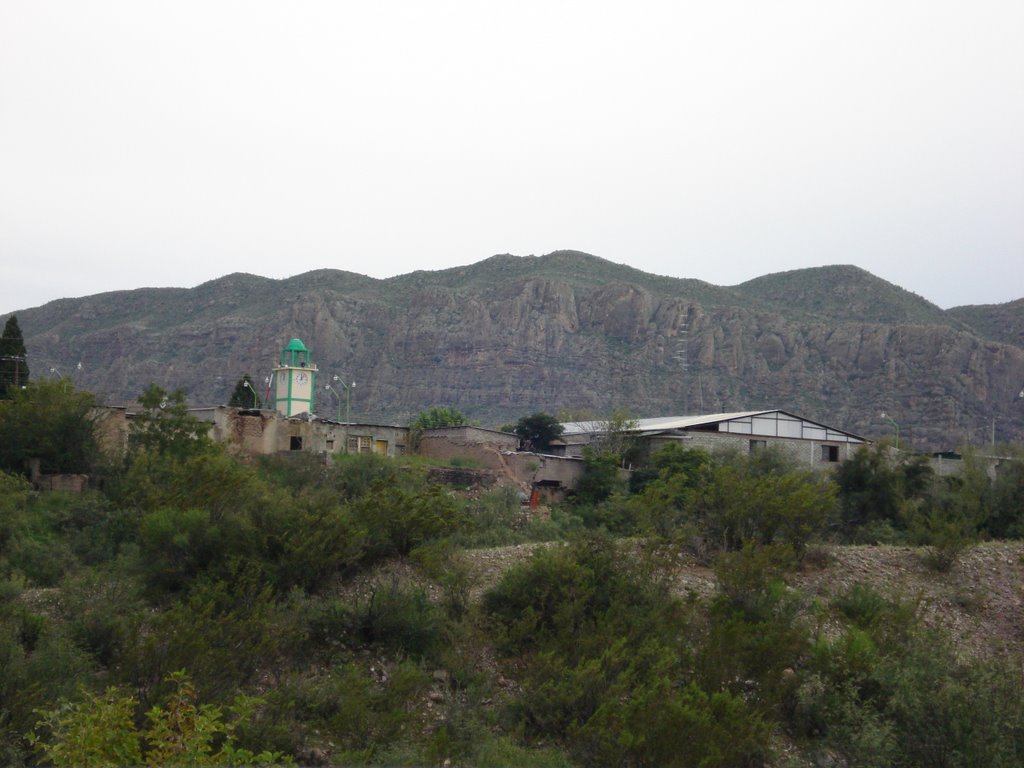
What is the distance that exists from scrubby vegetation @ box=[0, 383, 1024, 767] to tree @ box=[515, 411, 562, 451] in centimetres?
2338

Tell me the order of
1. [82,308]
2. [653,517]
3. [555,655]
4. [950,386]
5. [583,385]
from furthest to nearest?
[82,308]
[583,385]
[950,386]
[653,517]
[555,655]

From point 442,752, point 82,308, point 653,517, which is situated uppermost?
point 82,308

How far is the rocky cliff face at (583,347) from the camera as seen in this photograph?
8269 cm

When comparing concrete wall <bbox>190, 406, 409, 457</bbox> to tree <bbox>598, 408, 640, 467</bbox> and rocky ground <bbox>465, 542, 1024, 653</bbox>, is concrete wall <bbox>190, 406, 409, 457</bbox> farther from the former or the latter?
rocky ground <bbox>465, 542, 1024, 653</bbox>

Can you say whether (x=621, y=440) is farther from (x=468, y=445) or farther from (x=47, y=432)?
(x=47, y=432)

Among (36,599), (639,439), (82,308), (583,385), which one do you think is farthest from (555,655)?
(82,308)

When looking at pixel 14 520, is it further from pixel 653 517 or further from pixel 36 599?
pixel 653 517

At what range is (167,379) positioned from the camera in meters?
91.2

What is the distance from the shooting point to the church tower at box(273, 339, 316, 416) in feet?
163

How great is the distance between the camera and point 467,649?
582 inches

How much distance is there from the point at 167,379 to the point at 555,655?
83.4 meters

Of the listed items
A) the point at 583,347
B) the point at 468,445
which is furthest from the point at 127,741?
the point at 583,347

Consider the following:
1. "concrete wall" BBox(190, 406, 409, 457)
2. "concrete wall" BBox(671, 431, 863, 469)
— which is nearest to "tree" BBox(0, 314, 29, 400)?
"concrete wall" BBox(190, 406, 409, 457)

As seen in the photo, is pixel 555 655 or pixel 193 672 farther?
pixel 555 655
